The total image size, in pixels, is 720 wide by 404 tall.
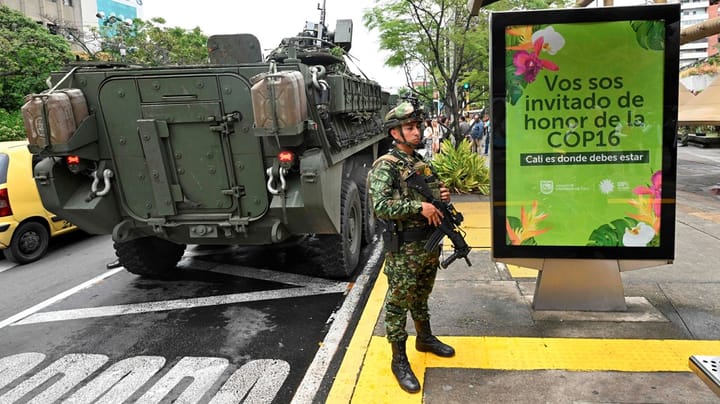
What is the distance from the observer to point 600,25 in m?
3.97

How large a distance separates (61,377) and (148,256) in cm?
233

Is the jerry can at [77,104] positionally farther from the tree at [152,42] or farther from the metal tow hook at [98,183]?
the tree at [152,42]

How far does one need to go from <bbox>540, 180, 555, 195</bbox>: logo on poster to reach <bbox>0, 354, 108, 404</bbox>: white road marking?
3718mm

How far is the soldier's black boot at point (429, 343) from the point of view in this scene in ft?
12.5

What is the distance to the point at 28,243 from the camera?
25.3 ft

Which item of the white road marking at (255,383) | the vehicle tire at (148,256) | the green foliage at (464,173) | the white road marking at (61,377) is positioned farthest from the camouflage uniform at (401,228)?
the green foliage at (464,173)

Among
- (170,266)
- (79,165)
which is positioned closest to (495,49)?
(79,165)

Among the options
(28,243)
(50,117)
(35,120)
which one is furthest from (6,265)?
(50,117)

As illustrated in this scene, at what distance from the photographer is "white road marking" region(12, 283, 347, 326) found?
5.36m

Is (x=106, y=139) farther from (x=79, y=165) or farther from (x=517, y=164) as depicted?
(x=517, y=164)

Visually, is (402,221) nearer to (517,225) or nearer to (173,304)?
(517,225)

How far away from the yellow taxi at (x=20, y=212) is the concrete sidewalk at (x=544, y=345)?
5.26 m

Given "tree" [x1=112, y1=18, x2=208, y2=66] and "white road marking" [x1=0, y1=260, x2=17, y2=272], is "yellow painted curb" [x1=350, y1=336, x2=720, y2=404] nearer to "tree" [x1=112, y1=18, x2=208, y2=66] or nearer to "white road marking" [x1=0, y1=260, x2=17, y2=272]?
"white road marking" [x1=0, y1=260, x2=17, y2=272]

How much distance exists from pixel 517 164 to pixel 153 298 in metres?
4.00
